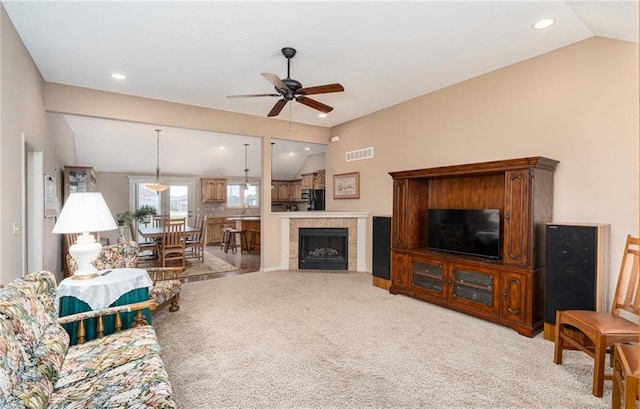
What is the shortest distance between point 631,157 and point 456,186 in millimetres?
1692

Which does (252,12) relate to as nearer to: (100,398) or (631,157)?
(100,398)

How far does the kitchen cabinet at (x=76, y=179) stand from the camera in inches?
228

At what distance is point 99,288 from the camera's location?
251 centimetres

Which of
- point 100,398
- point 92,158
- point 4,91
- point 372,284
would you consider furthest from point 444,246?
point 92,158

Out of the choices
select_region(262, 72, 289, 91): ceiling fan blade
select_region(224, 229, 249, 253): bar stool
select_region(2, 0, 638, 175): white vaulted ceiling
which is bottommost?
select_region(224, 229, 249, 253): bar stool

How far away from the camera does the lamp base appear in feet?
8.57

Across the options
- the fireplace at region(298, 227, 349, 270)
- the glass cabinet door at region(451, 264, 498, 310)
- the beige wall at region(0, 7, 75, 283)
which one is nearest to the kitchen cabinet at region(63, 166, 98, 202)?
the beige wall at region(0, 7, 75, 283)

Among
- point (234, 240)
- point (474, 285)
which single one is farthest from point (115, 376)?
point (234, 240)

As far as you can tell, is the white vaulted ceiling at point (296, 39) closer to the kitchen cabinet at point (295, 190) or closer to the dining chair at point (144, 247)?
the dining chair at point (144, 247)

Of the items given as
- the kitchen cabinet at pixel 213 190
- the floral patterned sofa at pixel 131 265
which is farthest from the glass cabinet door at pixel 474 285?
the kitchen cabinet at pixel 213 190

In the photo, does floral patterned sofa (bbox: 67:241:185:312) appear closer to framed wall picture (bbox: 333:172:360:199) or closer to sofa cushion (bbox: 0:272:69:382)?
sofa cushion (bbox: 0:272:69:382)

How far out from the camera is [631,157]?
2.81 m

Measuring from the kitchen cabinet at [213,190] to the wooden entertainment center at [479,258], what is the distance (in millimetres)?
6738

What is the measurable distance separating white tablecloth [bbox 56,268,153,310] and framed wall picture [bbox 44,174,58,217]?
2383 mm
